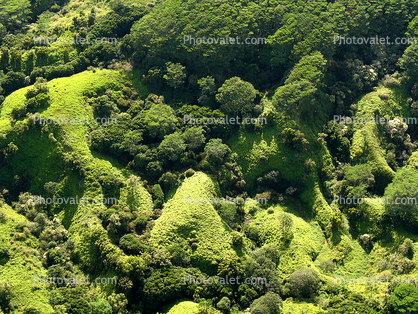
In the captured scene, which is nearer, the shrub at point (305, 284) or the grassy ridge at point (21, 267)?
the grassy ridge at point (21, 267)

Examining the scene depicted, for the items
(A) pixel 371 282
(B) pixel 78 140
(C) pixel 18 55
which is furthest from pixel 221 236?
(C) pixel 18 55

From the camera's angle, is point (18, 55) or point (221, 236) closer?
point (221, 236)

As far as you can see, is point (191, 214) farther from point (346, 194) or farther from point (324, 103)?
point (324, 103)

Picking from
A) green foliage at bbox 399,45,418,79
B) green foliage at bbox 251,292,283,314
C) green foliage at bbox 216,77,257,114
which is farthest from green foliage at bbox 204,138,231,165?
green foliage at bbox 399,45,418,79

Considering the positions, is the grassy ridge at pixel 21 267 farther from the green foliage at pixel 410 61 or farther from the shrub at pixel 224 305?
Result: the green foliage at pixel 410 61

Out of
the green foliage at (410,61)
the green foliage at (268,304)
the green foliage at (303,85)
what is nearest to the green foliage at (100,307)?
the green foliage at (268,304)

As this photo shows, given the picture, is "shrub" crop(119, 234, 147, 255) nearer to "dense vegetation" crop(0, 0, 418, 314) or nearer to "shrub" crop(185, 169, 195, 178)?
"dense vegetation" crop(0, 0, 418, 314)
